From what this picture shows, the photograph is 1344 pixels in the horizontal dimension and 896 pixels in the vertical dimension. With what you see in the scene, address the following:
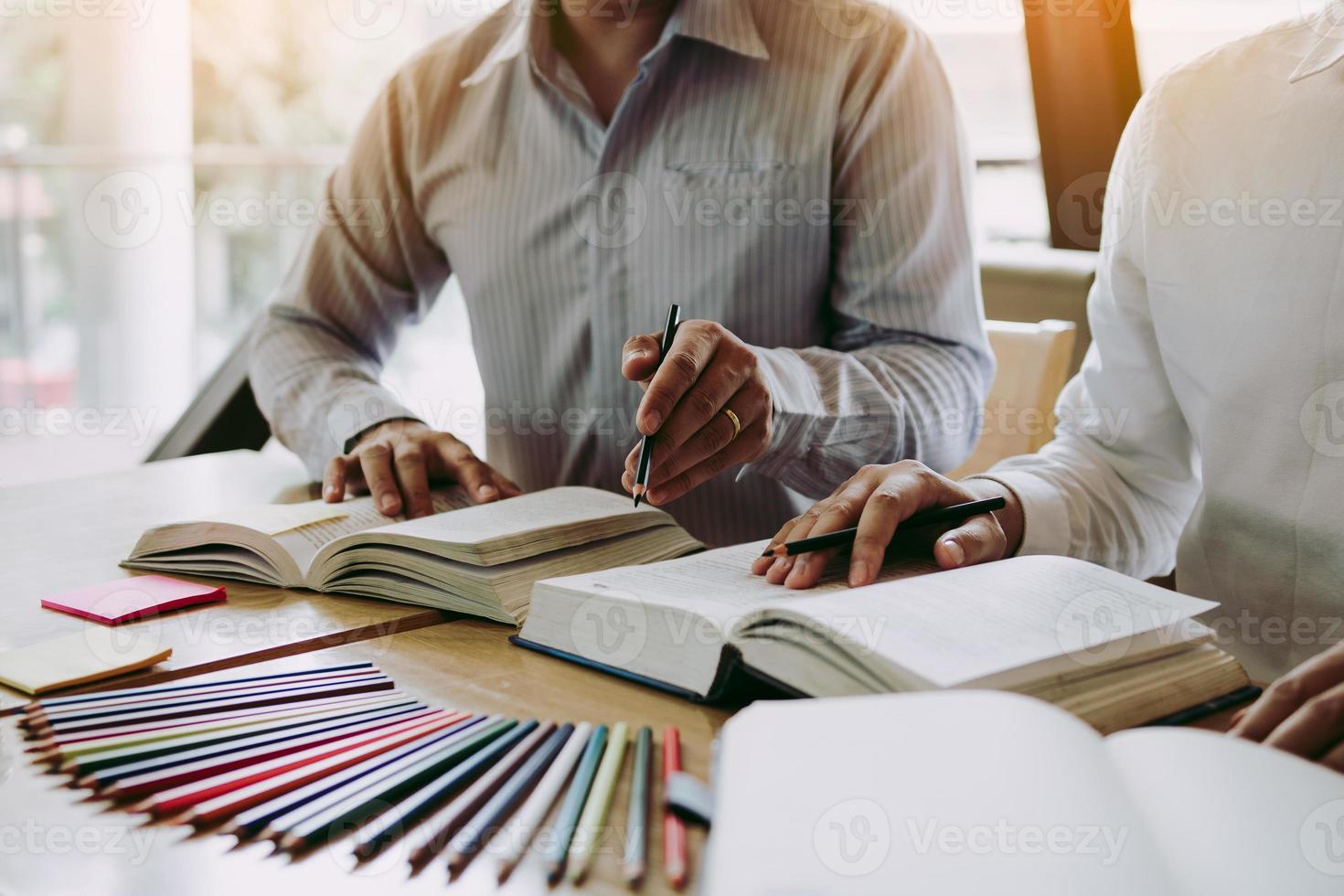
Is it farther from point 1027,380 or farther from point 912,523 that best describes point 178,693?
point 1027,380

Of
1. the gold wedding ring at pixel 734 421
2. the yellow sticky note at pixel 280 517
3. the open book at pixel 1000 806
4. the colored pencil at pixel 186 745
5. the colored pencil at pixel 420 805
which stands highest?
the gold wedding ring at pixel 734 421

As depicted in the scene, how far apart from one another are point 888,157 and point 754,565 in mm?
703

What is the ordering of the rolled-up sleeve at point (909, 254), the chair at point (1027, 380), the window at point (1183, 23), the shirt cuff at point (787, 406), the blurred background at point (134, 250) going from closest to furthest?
the shirt cuff at point (787, 406) → the rolled-up sleeve at point (909, 254) → the chair at point (1027, 380) → the window at point (1183, 23) → the blurred background at point (134, 250)

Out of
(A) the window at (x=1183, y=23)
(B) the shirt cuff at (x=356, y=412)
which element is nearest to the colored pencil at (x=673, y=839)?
(B) the shirt cuff at (x=356, y=412)

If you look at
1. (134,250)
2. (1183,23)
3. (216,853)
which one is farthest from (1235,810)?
(134,250)

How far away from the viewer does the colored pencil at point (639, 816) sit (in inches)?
19.3

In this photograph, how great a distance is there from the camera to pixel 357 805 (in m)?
0.54

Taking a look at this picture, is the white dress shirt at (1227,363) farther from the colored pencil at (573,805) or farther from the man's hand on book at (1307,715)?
the colored pencil at (573,805)

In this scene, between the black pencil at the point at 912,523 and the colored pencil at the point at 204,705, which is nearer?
the colored pencil at the point at 204,705

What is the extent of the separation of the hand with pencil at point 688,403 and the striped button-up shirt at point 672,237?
8.5 inches

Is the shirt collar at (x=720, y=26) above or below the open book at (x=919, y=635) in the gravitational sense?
above

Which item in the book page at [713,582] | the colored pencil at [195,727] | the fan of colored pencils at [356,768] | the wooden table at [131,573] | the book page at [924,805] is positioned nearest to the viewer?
the book page at [924,805]

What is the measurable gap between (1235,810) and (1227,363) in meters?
0.66

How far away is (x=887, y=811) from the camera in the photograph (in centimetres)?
46
